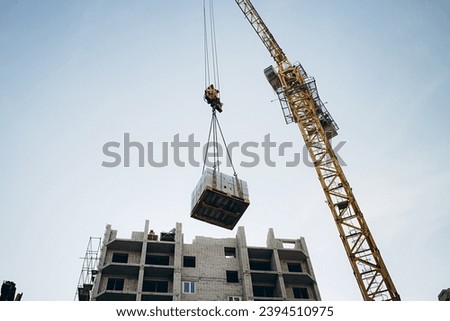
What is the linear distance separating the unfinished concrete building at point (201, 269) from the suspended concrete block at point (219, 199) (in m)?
12.6

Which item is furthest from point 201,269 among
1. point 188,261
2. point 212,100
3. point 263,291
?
point 212,100

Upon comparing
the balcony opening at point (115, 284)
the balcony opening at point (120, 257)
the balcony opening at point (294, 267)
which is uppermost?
the balcony opening at point (120, 257)

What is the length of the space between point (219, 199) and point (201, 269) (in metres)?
16.1

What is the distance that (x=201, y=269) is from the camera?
3669 centimetres

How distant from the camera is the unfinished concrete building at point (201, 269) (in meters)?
34.6

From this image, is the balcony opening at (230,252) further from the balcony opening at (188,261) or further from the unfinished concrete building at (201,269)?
the balcony opening at (188,261)

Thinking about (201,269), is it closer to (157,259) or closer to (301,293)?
(157,259)

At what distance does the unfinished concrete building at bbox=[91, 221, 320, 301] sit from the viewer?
34.6m

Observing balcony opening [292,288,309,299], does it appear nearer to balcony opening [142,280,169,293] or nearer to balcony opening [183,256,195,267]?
balcony opening [183,256,195,267]

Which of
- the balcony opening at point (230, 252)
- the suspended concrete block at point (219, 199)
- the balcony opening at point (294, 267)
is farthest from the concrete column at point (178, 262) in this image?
the suspended concrete block at point (219, 199)
